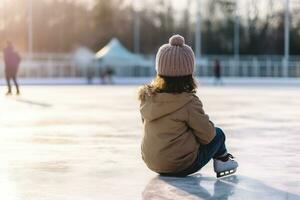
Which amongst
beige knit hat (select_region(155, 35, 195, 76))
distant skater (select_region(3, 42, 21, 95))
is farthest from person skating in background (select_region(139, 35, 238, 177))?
distant skater (select_region(3, 42, 21, 95))

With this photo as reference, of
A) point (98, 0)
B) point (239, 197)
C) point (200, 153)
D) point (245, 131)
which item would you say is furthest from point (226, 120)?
point (98, 0)

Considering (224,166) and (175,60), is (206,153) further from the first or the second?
(175,60)

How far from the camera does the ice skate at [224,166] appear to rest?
5219mm

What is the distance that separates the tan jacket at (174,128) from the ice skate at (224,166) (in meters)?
0.22

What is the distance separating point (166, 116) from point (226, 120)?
6012 mm

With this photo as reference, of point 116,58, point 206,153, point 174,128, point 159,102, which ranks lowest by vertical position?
point 116,58

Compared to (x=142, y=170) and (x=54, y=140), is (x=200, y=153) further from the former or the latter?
(x=54, y=140)

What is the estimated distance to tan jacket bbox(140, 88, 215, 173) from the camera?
5.01m

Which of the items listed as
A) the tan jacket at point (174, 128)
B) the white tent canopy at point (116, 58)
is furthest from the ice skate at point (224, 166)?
the white tent canopy at point (116, 58)

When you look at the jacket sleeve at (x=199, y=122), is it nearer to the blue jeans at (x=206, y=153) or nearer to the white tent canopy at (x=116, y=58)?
the blue jeans at (x=206, y=153)

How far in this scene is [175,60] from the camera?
4.99m

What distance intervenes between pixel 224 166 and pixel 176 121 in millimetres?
533

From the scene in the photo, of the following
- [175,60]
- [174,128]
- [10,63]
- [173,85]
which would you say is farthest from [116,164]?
[10,63]

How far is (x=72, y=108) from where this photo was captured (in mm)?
14164
